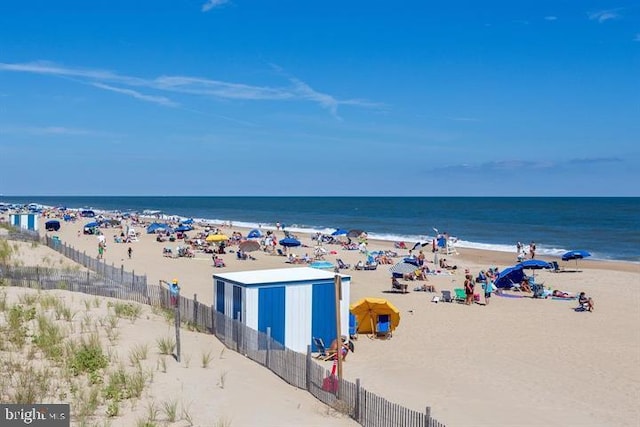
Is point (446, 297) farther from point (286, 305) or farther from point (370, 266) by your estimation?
point (286, 305)

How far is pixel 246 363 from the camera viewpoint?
12.5 meters

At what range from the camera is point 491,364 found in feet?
49.9

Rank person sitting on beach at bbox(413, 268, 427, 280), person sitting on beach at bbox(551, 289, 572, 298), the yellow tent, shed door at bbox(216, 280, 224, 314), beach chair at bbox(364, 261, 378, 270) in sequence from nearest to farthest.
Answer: shed door at bbox(216, 280, 224, 314) < the yellow tent < person sitting on beach at bbox(551, 289, 572, 298) < person sitting on beach at bbox(413, 268, 427, 280) < beach chair at bbox(364, 261, 378, 270)

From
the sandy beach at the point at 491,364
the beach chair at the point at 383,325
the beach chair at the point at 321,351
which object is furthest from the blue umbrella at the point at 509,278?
the beach chair at the point at 321,351

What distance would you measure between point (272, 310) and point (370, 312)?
3651 millimetres

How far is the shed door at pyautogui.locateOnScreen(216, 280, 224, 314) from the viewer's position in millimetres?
15805

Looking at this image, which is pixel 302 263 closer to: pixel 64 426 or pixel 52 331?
pixel 52 331

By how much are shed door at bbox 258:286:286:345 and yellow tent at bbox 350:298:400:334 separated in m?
3.14

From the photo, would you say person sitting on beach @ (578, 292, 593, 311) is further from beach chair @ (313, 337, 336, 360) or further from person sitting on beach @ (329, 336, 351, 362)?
beach chair @ (313, 337, 336, 360)

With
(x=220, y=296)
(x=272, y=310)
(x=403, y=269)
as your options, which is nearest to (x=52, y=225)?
(x=403, y=269)

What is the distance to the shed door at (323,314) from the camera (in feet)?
49.3

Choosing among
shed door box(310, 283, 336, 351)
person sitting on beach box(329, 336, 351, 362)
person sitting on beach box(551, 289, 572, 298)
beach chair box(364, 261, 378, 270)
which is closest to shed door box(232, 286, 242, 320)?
shed door box(310, 283, 336, 351)

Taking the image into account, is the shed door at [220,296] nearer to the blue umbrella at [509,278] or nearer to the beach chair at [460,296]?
the beach chair at [460,296]

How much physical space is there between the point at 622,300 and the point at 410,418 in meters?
20.2
